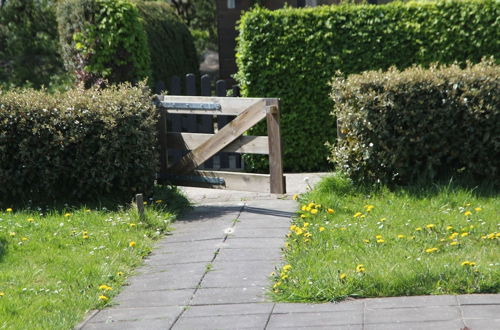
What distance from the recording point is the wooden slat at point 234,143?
916 centimetres

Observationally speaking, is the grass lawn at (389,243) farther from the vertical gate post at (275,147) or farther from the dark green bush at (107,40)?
the dark green bush at (107,40)

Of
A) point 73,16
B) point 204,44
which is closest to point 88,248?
point 73,16

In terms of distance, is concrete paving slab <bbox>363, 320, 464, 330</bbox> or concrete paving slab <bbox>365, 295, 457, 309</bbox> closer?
concrete paving slab <bbox>363, 320, 464, 330</bbox>

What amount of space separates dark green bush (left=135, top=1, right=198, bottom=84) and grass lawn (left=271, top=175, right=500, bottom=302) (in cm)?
544

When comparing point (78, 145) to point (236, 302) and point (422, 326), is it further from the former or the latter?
point (422, 326)

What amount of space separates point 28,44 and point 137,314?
9610 mm

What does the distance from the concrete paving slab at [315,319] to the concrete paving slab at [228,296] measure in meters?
0.41

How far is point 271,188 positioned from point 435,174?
5.86ft

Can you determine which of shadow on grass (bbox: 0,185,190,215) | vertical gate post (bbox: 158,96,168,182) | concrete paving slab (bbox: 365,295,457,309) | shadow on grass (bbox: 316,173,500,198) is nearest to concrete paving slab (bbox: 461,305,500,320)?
concrete paving slab (bbox: 365,295,457,309)

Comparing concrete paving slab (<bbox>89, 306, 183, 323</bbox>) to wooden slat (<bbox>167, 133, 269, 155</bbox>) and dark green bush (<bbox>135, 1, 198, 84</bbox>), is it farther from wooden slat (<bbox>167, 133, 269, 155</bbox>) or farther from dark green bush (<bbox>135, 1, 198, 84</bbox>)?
dark green bush (<bbox>135, 1, 198, 84</bbox>)

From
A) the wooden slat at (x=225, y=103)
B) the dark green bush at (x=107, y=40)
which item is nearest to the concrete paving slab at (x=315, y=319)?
the wooden slat at (x=225, y=103)

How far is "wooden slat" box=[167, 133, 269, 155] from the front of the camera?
916 cm

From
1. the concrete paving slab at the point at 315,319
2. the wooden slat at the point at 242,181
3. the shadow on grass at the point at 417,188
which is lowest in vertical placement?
the concrete paving slab at the point at 315,319

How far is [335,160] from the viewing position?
956cm
